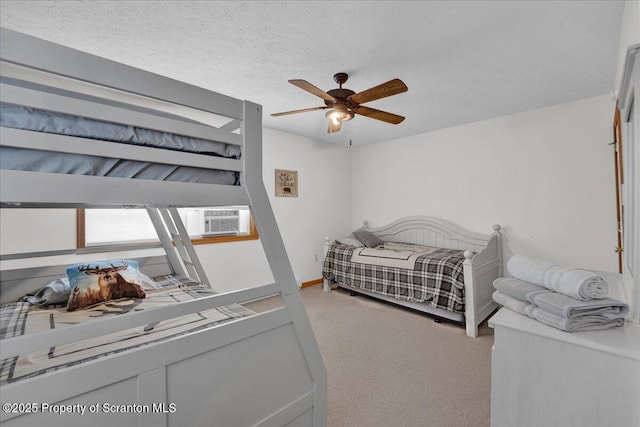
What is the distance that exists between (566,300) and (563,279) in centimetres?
10

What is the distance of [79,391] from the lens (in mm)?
668

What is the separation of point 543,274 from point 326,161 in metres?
3.77

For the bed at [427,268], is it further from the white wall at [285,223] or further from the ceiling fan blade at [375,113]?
the ceiling fan blade at [375,113]

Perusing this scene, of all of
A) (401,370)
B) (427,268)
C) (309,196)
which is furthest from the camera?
(309,196)

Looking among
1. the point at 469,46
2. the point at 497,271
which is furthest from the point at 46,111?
the point at 497,271

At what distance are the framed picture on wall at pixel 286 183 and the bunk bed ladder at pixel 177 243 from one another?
1687mm

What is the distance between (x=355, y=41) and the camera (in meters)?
1.92

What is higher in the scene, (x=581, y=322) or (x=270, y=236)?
(x=270, y=236)

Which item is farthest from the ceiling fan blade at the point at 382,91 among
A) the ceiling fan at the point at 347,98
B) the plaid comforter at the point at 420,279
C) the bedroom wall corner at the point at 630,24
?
the plaid comforter at the point at 420,279

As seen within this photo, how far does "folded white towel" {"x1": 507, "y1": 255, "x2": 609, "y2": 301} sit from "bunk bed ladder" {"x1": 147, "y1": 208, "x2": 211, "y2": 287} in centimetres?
216

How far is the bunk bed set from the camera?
65 centimetres

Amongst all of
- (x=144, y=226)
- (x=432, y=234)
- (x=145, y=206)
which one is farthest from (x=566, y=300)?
(x=144, y=226)

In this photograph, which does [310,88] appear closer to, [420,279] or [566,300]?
[566,300]

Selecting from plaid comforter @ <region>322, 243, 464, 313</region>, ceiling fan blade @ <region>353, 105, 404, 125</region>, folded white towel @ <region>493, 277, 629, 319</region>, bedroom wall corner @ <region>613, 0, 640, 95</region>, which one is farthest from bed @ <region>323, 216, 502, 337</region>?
bedroom wall corner @ <region>613, 0, 640, 95</region>
